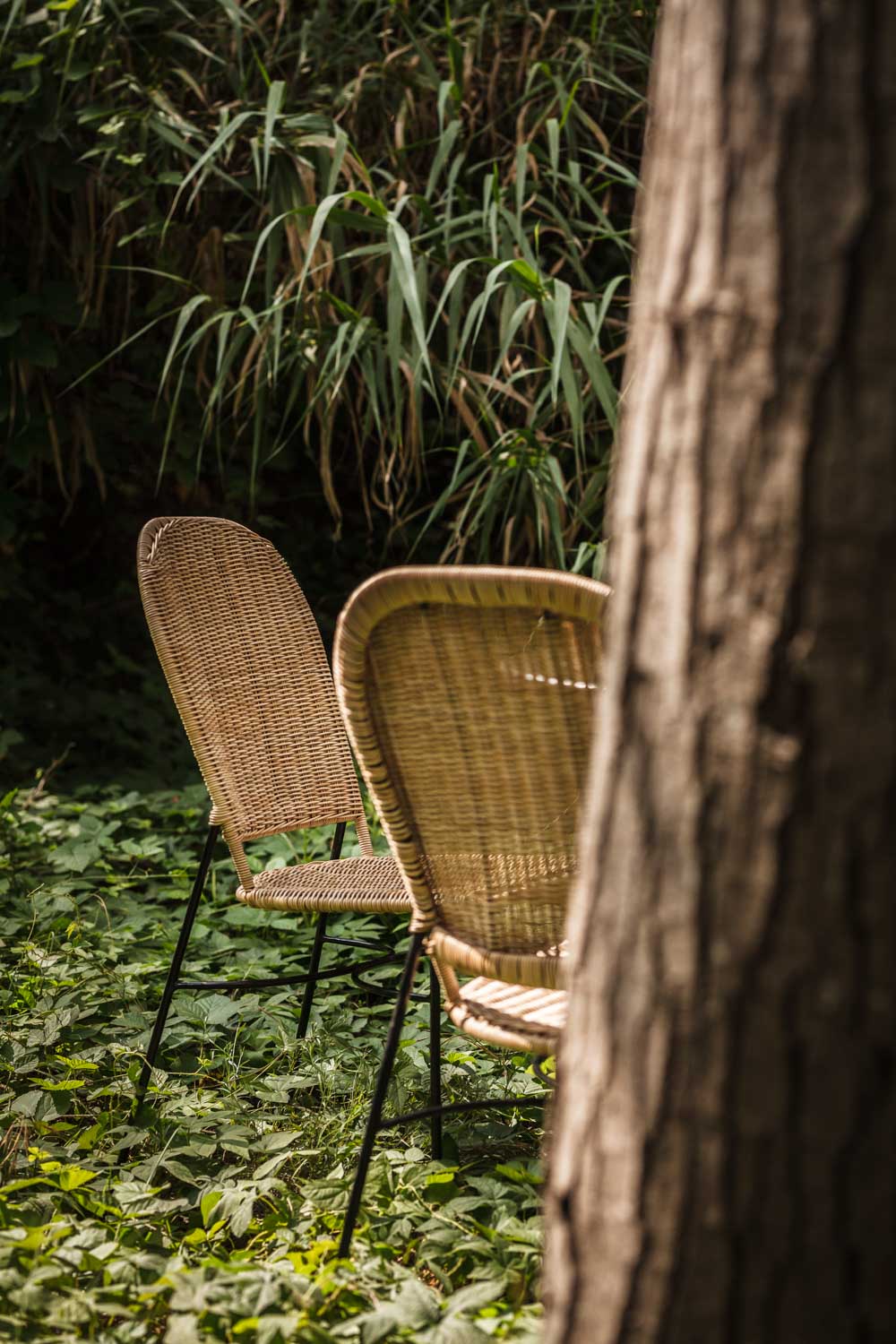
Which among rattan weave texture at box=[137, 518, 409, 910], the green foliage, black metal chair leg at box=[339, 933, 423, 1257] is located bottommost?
black metal chair leg at box=[339, 933, 423, 1257]

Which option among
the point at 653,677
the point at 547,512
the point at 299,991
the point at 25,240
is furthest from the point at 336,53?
the point at 653,677

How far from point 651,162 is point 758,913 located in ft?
1.83

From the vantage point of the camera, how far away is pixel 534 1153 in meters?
1.96

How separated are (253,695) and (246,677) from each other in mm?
37

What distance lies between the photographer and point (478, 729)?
136 centimetres

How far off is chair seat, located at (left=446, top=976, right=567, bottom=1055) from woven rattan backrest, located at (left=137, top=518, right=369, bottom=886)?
67cm

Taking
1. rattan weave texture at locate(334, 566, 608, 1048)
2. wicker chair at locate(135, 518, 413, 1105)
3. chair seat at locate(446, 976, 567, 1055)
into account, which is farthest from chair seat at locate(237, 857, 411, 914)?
rattan weave texture at locate(334, 566, 608, 1048)

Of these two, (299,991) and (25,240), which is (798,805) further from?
(25,240)

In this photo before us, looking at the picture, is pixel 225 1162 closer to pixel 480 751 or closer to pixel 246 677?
pixel 246 677

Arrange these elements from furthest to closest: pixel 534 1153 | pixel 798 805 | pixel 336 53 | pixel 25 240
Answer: pixel 25 240, pixel 336 53, pixel 534 1153, pixel 798 805

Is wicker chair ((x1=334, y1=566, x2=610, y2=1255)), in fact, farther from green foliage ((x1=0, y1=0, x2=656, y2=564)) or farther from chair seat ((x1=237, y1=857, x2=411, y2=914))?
green foliage ((x1=0, y1=0, x2=656, y2=564))

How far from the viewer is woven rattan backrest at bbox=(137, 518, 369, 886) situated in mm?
2090

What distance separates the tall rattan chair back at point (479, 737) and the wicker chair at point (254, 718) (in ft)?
1.64

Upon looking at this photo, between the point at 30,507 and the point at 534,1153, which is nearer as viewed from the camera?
the point at 534,1153
